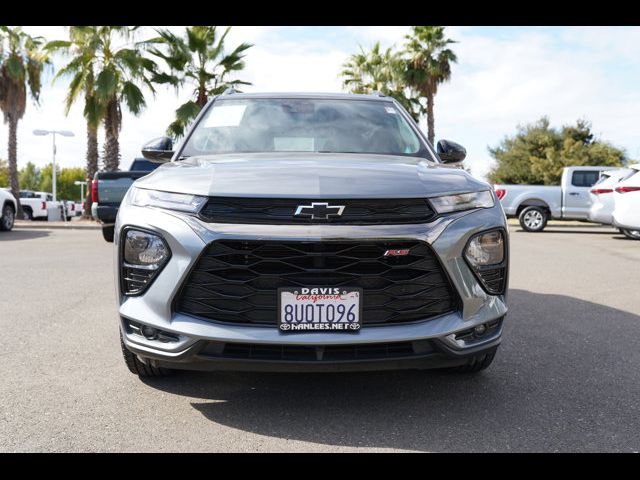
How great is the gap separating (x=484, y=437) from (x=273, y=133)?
2.43 m

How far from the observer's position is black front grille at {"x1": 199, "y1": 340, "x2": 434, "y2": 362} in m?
2.73

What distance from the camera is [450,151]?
4309mm

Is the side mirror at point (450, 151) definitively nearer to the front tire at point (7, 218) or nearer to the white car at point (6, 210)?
the white car at point (6, 210)

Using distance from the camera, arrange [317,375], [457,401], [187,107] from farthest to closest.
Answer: [187,107]
[317,375]
[457,401]

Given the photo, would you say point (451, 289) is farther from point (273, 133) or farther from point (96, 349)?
point (96, 349)

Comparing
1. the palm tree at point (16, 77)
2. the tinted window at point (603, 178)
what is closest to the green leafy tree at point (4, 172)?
the palm tree at point (16, 77)

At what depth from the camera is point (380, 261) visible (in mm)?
2779

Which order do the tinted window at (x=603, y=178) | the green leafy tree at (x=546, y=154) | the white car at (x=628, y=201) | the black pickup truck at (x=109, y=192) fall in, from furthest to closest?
the green leafy tree at (x=546, y=154) < the tinted window at (x=603, y=178) < the white car at (x=628, y=201) < the black pickup truck at (x=109, y=192)

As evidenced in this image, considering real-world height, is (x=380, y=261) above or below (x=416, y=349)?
above

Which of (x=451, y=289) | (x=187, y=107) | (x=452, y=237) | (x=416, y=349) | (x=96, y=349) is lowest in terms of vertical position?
(x=96, y=349)

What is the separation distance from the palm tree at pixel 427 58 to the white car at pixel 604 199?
627 inches

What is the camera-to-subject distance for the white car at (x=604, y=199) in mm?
14172
